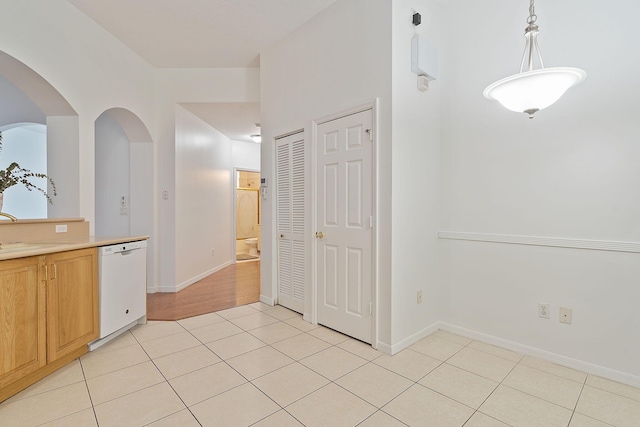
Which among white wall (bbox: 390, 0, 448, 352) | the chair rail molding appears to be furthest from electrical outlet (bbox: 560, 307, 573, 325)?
white wall (bbox: 390, 0, 448, 352)

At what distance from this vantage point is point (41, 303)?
2002 mm

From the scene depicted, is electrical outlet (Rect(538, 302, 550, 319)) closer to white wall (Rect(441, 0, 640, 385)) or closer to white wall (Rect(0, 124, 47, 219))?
white wall (Rect(441, 0, 640, 385))

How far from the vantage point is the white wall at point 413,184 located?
2473 mm

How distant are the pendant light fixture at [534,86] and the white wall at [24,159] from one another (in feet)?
24.2

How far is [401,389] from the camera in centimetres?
196

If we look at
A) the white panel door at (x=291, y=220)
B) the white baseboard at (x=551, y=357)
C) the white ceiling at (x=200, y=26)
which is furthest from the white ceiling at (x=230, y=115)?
the white baseboard at (x=551, y=357)

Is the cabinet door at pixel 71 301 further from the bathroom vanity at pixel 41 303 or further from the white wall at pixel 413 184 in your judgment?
the white wall at pixel 413 184

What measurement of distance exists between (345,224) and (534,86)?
171 centimetres

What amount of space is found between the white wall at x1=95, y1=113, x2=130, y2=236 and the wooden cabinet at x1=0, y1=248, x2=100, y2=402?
229 centimetres

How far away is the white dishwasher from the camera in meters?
2.52

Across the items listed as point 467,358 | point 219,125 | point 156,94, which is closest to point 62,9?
Result: point 156,94

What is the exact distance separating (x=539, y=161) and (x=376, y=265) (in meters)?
1.55

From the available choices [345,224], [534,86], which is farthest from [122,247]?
[534,86]

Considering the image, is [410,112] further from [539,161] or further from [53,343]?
[53,343]
